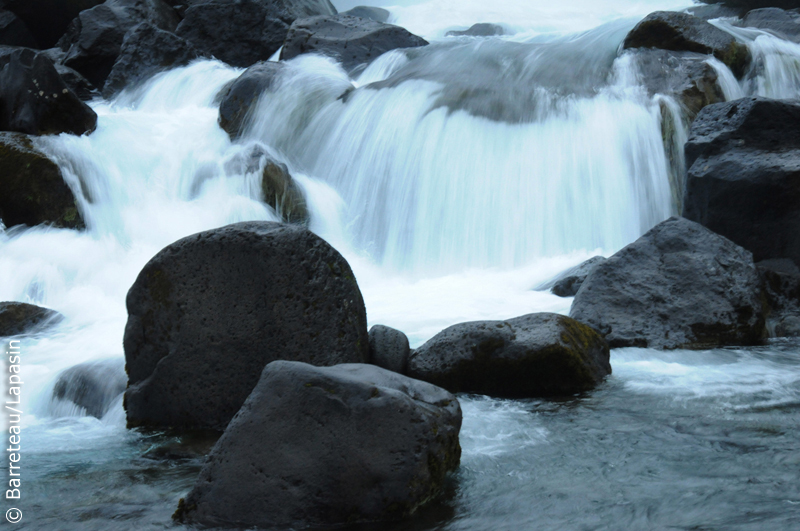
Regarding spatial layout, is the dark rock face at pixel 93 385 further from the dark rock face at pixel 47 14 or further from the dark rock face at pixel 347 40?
the dark rock face at pixel 47 14

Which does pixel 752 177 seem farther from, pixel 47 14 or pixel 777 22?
pixel 47 14

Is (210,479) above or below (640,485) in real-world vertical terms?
above

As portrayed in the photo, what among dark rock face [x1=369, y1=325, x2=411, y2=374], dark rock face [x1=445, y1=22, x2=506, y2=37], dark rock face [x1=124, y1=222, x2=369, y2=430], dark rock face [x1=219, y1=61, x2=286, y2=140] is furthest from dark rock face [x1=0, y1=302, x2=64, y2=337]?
dark rock face [x1=445, y1=22, x2=506, y2=37]

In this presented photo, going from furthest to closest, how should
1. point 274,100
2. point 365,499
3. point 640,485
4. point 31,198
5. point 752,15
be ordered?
point 752,15
point 274,100
point 31,198
point 640,485
point 365,499

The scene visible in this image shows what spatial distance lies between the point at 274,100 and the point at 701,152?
240 inches

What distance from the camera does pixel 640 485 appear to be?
118 inches

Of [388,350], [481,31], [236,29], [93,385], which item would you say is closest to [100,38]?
[236,29]

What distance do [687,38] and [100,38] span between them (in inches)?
420

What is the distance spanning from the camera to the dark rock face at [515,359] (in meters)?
4.35

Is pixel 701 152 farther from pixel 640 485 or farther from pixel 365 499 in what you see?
pixel 365 499

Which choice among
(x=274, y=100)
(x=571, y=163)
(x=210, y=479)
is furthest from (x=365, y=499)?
(x=274, y=100)

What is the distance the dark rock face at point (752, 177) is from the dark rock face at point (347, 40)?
6.61 metres

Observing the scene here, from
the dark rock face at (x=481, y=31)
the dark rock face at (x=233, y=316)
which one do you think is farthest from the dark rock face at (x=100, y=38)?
the dark rock face at (x=233, y=316)

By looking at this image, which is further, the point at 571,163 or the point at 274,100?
the point at 274,100
